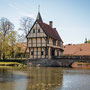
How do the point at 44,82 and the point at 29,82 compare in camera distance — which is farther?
the point at 44,82

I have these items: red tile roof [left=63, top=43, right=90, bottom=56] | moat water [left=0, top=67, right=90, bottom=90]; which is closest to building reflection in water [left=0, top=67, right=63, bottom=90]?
moat water [left=0, top=67, right=90, bottom=90]

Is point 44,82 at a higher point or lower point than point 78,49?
lower

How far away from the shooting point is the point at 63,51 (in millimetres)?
54844

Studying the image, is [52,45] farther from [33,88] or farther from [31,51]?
[33,88]


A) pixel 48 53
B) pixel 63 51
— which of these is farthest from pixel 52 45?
pixel 63 51

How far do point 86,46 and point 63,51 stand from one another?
7.94 metres

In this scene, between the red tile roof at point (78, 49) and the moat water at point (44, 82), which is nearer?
the moat water at point (44, 82)

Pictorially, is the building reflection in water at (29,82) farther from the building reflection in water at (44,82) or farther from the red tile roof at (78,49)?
the red tile roof at (78,49)

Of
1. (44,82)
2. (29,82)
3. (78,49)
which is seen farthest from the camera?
(78,49)

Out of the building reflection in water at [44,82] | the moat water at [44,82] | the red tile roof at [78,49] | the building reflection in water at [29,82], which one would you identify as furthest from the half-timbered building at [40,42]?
the building reflection in water at [29,82]

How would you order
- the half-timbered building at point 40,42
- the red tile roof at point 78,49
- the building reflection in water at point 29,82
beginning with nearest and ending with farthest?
1. the building reflection in water at point 29,82
2. the half-timbered building at point 40,42
3. the red tile roof at point 78,49

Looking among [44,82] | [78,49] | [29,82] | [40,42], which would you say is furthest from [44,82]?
[78,49]

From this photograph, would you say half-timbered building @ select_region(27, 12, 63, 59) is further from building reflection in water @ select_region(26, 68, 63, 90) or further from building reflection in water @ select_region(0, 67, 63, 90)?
building reflection in water @ select_region(0, 67, 63, 90)

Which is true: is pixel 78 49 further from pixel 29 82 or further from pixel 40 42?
pixel 29 82
